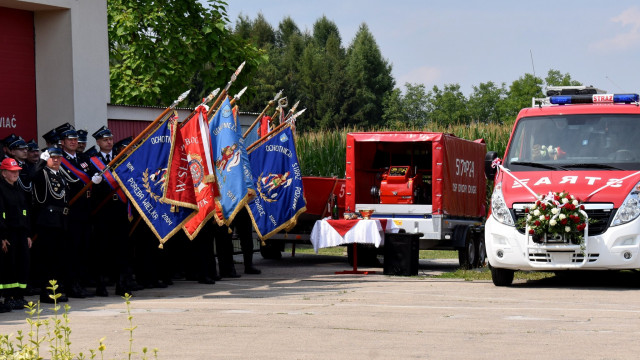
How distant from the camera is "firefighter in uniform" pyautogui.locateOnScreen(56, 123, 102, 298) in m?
13.4

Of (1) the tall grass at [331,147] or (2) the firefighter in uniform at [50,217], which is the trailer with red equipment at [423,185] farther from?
(2) the firefighter in uniform at [50,217]

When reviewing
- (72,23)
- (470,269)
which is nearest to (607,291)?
(470,269)

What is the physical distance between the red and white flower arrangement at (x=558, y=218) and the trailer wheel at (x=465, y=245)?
15.6 ft

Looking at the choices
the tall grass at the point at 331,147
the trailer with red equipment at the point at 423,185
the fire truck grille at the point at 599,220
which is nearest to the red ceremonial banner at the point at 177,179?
the trailer with red equipment at the point at 423,185

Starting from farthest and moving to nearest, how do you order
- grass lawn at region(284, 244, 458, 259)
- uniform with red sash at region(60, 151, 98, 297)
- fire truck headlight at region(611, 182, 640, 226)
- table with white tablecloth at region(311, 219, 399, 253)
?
grass lawn at region(284, 244, 458, 259)
table with white tablecloth at region(311, 219, 399, 253)
fire truck headlight at region(611, 182, 640, 226)
uniform with red sash at region(60, 151, 98, 297)

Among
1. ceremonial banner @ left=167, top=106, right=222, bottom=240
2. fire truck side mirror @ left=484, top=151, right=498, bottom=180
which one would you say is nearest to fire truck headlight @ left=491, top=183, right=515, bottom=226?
fire truck side mirror @ left=484, top=151, right=498, bottom=180

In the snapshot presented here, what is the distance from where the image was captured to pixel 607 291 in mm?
13711

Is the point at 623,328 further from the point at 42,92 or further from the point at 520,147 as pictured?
the point at 42,92

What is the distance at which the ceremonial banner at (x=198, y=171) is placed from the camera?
14258mm

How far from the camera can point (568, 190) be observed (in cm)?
1400

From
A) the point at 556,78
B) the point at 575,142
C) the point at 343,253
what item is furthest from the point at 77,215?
the point at 556,78

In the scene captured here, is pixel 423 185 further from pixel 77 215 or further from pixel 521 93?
pixel 521 93

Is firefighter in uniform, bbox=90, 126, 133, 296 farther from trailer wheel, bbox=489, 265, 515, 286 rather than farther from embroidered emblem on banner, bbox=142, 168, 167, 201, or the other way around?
trailer wheel, bbox=489, 265, 515, 286

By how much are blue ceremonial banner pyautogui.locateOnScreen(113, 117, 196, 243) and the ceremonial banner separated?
133mm
